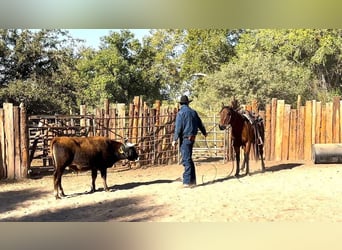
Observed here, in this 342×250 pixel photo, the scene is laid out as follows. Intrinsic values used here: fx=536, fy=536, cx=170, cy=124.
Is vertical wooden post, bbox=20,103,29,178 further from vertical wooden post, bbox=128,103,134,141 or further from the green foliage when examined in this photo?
vertical wooden post, bbox=128,103,134,141

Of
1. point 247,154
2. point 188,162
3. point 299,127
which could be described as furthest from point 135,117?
point 299,127

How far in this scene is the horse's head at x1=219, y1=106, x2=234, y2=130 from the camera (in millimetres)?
5340

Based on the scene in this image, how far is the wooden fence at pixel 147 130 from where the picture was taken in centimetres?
535

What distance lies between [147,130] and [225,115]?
91 centimetres

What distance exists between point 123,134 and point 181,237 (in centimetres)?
164

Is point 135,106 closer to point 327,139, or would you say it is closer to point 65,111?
point 65,111

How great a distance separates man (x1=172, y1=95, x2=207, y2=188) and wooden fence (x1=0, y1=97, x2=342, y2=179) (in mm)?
150

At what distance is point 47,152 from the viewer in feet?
17.7

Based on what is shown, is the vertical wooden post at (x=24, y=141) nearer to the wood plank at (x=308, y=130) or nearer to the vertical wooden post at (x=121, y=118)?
the vertical wooden post at (x=121, y=118)

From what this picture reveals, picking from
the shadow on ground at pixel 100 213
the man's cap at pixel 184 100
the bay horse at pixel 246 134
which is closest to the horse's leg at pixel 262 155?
the bay horse at pixel 246 134

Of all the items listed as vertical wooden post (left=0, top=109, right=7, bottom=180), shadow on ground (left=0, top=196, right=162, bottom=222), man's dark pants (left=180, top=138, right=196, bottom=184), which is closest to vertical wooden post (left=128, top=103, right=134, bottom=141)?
man's dark pants (left=180, top=138, right=196, bottom=184)

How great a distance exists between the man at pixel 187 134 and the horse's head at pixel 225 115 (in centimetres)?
33

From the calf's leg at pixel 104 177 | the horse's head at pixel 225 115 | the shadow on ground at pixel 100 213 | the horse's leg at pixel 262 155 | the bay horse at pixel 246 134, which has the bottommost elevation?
the shadow on ground at pixel 100 213
